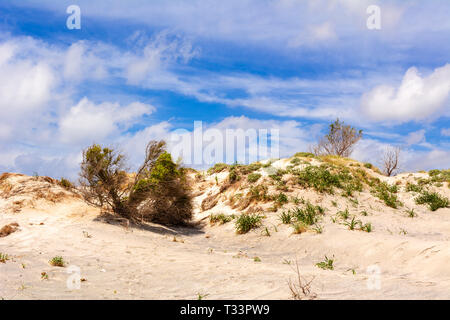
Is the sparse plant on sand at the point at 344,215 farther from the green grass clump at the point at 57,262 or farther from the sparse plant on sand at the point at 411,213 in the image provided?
the green grass clump at the point at 57,262

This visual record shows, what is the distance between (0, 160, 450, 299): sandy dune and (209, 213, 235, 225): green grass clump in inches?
18.5

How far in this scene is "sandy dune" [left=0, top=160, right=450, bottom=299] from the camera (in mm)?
5438

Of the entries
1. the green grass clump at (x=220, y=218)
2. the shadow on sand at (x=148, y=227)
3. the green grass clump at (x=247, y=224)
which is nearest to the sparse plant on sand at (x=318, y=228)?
the green grass clump at (x=247, y=224)

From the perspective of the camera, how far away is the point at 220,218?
51.5 ft

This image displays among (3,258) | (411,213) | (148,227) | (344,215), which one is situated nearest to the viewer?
(3,258)

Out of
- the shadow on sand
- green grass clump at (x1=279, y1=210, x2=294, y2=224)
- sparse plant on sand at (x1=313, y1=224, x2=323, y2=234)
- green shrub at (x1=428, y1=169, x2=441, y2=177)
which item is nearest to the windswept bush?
the shadow on sand

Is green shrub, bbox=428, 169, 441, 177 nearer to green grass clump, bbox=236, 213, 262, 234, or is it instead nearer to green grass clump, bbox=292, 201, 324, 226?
green grass clump, bbox=292, 201, 324, 226

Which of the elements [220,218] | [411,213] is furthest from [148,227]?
[411,213]

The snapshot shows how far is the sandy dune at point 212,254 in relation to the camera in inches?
214

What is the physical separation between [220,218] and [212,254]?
19.9ft

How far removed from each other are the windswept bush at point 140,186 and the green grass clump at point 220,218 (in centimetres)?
145

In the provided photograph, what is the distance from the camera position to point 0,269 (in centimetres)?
624

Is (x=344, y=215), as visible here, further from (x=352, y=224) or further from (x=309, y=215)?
(x=352, y=224)

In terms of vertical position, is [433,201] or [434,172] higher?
[434,172]
